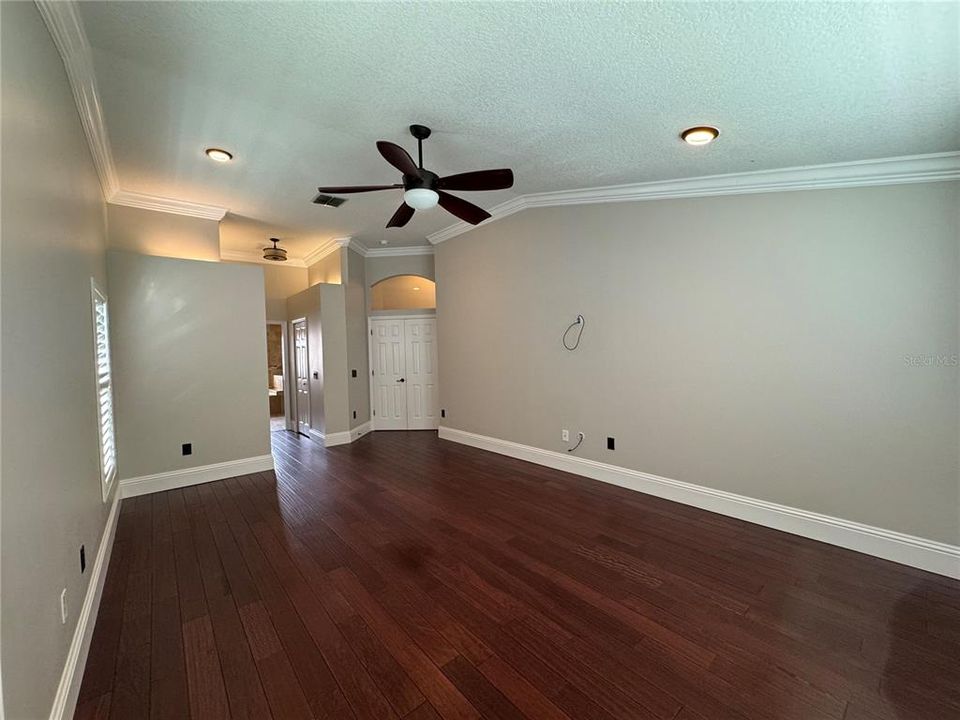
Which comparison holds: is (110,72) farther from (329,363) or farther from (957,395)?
(957,395)

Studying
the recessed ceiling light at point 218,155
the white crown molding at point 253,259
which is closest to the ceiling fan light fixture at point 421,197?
the recessed ceiling light at point 218,155

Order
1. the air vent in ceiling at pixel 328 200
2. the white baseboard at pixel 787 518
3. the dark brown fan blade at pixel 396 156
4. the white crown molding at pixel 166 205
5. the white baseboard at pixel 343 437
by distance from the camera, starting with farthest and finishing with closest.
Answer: the white baseboard at pixel 343 437 < the air vent in ceiling at pixel 328 200 < the white crown molding at pixel 166 205 < the white baseboard at pixel 787 518 < the dark brown fan blade at pixel 396 156

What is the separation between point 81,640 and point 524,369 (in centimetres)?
388

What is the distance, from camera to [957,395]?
240cm

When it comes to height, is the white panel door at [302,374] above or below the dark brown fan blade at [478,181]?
below

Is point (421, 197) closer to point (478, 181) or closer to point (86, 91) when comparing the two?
point (478, 181)

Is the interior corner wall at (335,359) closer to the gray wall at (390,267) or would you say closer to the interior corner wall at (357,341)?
the interior corner wall at (357,341)

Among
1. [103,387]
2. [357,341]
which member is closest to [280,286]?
[357,341]

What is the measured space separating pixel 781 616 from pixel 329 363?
5460 millimetres

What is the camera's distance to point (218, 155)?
3.11m

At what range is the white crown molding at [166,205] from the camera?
153 inches

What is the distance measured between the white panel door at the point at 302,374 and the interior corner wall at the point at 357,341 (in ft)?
2.71

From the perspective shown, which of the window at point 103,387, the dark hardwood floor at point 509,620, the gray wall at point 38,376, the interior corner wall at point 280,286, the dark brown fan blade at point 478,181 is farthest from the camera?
the interior corner wall at point 280,286

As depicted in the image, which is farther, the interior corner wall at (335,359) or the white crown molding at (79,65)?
the interior corner wall at (335,359)
